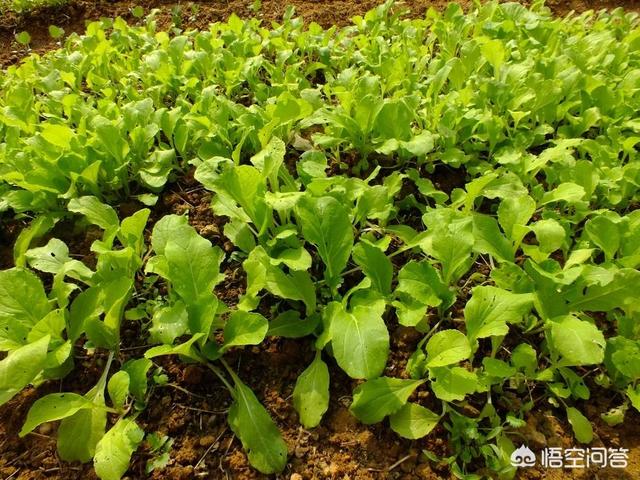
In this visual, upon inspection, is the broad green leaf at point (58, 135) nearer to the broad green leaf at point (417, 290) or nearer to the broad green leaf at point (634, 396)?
the broad green leaf at point (417, 290)

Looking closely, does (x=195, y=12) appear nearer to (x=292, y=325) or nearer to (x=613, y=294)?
(x=292, y=325)

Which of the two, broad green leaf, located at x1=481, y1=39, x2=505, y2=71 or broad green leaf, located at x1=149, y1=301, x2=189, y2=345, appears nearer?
broad green leaf, located at x1=149, y1=301, x2=189, y2=345

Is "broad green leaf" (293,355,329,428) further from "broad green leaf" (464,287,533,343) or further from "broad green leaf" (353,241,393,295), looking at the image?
"broad green leaf" (464,287,533,343)

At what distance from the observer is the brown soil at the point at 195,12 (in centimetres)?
406

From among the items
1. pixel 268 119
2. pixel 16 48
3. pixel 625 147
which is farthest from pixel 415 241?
pixel 16 48

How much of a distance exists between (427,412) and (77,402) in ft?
3.34

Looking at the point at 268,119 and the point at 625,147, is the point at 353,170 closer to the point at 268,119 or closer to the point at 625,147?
the point at 268,119

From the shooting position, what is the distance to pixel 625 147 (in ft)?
6.64

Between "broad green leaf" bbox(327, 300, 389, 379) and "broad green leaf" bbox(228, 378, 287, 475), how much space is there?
0.31m

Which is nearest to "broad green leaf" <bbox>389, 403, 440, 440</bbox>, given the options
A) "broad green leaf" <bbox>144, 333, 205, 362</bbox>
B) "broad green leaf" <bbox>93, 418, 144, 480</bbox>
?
"broad green leaf" <bbox>144, 333, 205, 362</bbox>

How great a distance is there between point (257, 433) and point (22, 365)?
0.67 metres

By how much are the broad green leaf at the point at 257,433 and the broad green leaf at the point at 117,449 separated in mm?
277

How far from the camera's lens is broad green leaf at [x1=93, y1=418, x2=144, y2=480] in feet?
4.16

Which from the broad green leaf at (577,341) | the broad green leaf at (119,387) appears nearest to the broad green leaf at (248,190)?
the broad green leaf at (119,387)
